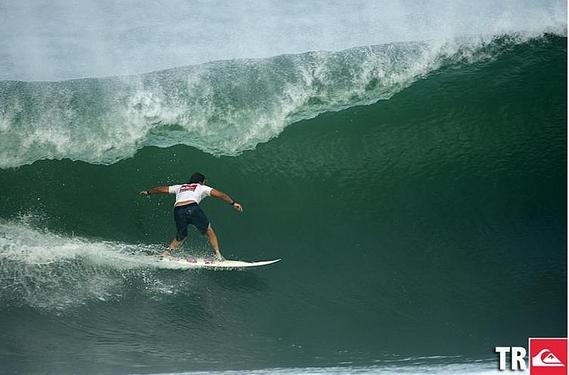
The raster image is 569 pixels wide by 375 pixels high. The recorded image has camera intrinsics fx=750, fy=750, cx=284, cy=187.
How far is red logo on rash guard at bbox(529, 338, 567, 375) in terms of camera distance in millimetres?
5023

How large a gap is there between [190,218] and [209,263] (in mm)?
381

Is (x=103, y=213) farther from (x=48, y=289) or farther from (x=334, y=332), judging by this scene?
(x=334, y=332)

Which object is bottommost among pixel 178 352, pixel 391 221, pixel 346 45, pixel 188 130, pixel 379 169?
pixel 178 352

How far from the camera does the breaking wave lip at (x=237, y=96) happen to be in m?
5.87

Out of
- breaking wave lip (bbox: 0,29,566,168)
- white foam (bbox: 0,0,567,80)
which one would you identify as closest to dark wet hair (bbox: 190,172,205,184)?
breaking wave lip (bbox: 0,29,566,168)

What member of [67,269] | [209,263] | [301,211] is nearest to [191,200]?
[209,263]

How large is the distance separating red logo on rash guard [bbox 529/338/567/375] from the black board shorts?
2429mm

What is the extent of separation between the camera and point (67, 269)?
5.61m

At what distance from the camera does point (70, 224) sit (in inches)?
227

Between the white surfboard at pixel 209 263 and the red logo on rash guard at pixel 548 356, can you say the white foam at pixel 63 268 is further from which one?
the red logo on rash guard at pixel 548 356

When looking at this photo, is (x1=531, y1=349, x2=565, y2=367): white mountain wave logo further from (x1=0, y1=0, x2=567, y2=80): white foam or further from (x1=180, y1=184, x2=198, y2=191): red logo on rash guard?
(x1=180, y1=184, x2=198, y2=191): red logo on rash guard

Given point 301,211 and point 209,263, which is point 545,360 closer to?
point 301,211

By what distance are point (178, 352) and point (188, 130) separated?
67.9 inches

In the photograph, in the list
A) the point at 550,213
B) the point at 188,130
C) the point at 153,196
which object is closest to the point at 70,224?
the point at 153,196
